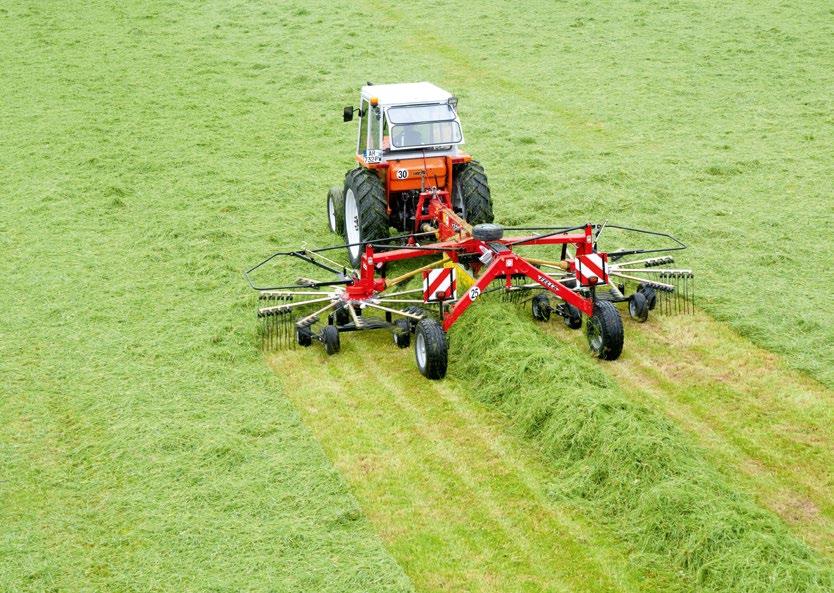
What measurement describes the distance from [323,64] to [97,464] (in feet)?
51.5

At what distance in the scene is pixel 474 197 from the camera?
1204 centimetres

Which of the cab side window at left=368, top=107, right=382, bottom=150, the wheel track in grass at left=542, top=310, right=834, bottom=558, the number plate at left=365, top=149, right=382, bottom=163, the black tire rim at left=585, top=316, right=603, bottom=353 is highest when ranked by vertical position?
the cab side window at left=368, top=107, right=382, bottom=150

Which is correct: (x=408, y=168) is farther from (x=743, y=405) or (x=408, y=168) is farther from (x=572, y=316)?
(x=743, y=405)

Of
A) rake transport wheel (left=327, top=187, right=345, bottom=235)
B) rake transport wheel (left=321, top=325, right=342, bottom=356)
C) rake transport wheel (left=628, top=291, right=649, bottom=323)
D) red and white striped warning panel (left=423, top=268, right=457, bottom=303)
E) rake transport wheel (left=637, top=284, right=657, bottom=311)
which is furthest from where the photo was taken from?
rake transport wheel (left=327, top=187, right=345, bottom=235)

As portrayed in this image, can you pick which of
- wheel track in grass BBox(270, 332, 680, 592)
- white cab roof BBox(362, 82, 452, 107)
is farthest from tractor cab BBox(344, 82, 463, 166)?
wheel track in grass BBox(270, 332, 680, 592)

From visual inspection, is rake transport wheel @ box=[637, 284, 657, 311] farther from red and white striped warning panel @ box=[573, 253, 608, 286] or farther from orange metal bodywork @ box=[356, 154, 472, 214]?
orange metal bodywork @ box=[356, 154, 472, 214]

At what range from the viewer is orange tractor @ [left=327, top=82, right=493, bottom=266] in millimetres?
12047

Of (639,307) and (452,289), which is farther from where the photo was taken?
(639,307)

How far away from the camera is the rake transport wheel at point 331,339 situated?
34.3 feet

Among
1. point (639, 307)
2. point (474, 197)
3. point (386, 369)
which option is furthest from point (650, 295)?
point (386, 369)

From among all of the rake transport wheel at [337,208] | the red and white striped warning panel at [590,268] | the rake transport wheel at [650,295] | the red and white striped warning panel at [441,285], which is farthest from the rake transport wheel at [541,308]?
the rake transport wheel at [337,208]

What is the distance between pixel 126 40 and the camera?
81.0ft

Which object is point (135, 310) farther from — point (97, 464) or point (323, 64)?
point (323, 64)

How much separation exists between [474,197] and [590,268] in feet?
7.11
